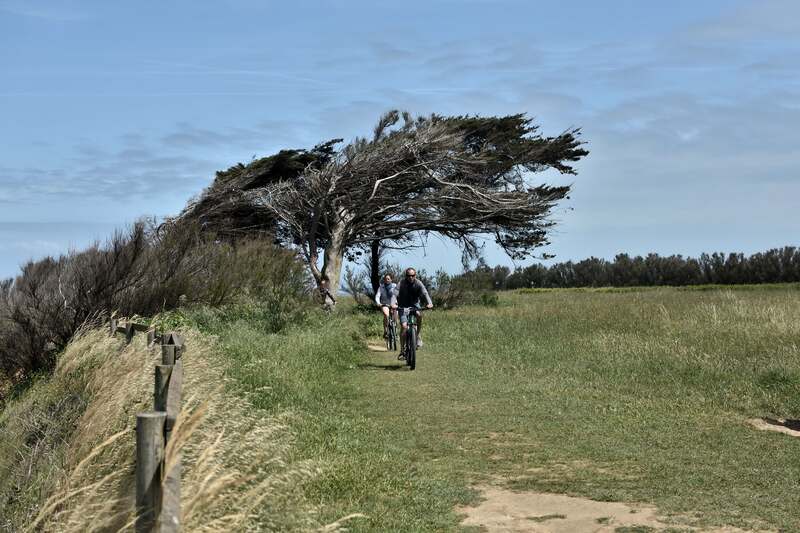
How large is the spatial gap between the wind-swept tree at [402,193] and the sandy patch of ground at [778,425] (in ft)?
76.5

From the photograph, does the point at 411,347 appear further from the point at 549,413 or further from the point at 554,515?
the point at 554,515

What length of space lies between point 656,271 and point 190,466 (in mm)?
49047

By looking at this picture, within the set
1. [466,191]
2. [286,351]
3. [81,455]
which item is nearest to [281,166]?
[466,191]

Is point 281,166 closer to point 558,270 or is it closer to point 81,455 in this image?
point 558,270

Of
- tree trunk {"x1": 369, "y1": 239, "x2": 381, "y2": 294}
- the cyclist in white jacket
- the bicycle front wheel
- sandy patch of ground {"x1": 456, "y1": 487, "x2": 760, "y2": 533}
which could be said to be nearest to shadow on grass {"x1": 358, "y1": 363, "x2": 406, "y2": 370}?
the bicycle front wheel

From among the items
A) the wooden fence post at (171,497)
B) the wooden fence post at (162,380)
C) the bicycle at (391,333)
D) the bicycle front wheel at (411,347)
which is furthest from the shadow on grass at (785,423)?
the bicycle at (391,333)

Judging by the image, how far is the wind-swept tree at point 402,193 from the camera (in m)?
34.1

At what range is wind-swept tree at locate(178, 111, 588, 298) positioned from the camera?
1342 inches

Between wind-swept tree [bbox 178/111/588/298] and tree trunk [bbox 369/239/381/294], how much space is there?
1.31 m

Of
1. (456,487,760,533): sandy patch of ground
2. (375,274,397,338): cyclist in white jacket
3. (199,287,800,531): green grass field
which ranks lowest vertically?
(456,487,760,533): sandy patch of ground

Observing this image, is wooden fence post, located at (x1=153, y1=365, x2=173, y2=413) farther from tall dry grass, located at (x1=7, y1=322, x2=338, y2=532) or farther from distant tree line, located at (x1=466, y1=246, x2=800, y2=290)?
distant tree line, located at (x1=466, y1=246, x2=800, y2=290)

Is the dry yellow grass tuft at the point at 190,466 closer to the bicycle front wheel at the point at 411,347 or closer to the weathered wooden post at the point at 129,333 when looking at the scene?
the weathered wooden post at the point at 129,333

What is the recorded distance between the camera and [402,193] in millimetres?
35750

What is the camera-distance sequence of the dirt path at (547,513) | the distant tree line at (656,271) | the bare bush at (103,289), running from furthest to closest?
the distant tree line at (656,271), the bare bush at (103,289), the dirt path at (547,513)
